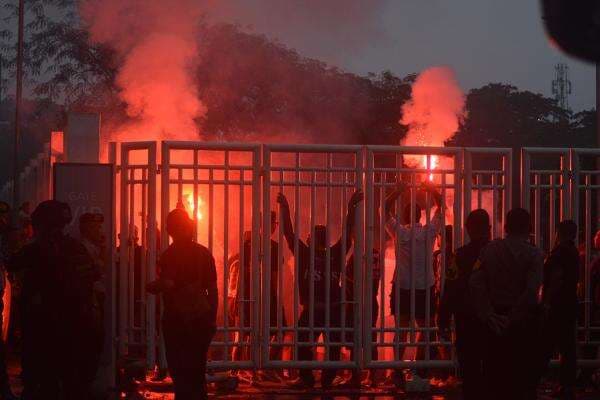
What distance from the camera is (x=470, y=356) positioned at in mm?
8039

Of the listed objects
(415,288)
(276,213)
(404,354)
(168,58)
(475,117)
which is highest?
(475,117)

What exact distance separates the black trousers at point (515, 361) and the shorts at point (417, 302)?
351 centimetres

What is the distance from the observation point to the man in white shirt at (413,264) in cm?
1089

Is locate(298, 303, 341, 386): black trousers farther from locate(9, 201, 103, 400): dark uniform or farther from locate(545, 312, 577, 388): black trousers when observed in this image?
locate(9, 201, 103, 400): dark uniform

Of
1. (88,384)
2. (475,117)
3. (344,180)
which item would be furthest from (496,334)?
(475,117)

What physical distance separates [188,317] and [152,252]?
2.93m

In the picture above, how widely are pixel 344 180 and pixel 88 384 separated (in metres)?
3.87

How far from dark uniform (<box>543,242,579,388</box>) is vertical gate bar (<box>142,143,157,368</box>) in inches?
144

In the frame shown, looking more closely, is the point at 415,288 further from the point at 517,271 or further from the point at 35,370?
the point at 35,370

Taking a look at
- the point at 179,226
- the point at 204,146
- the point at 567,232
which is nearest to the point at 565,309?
the point at 567,232

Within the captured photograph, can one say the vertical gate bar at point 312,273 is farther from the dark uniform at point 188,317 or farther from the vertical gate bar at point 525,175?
the dark uniform at point 188,317

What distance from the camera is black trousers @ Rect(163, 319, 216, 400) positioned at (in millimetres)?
7617

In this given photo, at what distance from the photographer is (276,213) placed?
11.7 m

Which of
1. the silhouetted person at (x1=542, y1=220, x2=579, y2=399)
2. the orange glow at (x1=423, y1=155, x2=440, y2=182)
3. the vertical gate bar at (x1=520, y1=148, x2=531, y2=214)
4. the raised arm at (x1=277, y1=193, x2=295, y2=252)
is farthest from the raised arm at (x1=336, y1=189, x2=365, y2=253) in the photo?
the silhouetted person at (x1=542, y1=220, x2=579, y2=399)
